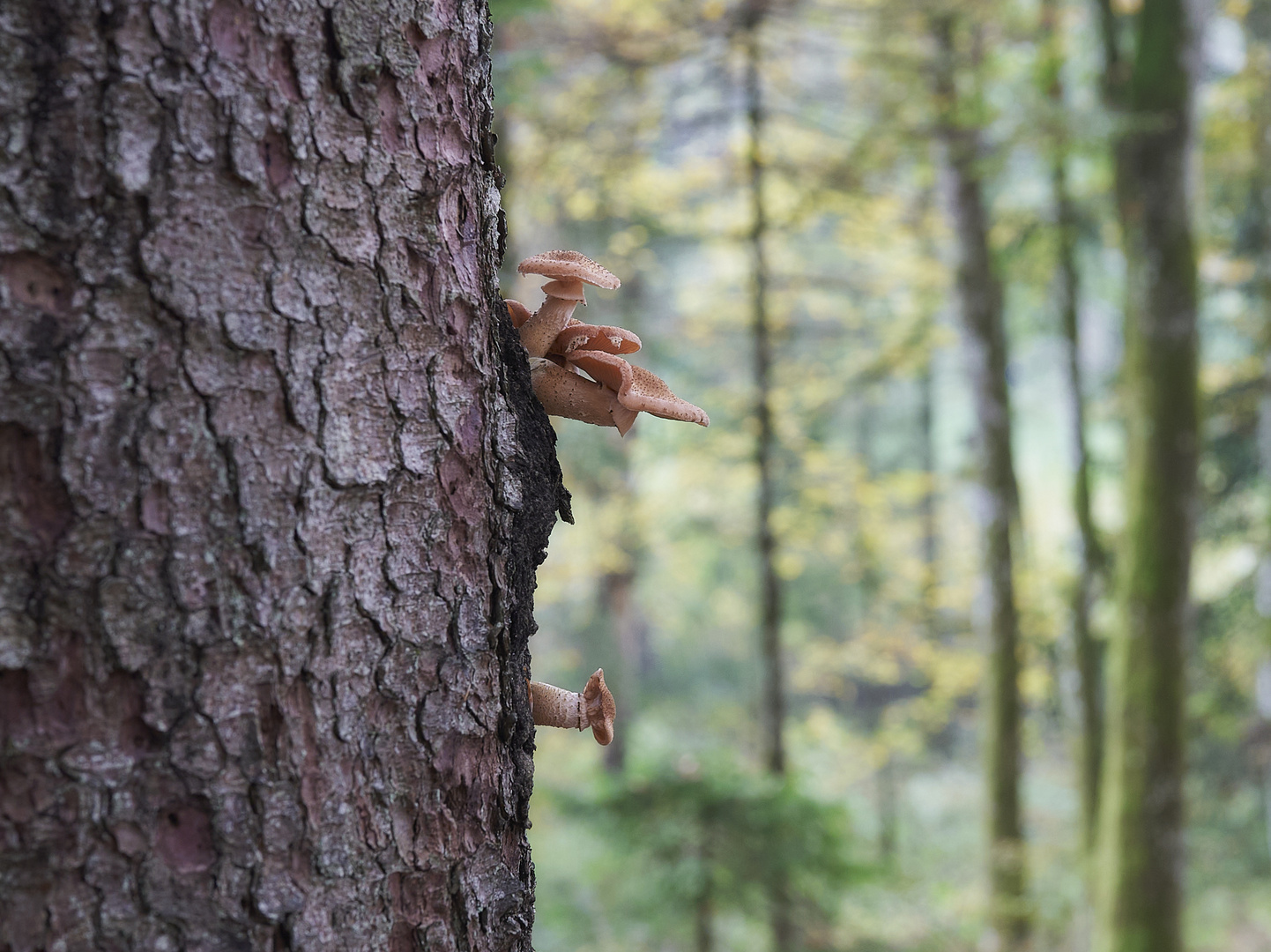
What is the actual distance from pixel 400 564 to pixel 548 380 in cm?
42

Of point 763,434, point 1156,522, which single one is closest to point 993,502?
point 763,434

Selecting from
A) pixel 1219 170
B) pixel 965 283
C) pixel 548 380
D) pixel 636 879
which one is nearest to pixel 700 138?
pixel 965 283

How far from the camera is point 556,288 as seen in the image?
4.75ft

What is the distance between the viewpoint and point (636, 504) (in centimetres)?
1062

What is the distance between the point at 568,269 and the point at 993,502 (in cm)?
844

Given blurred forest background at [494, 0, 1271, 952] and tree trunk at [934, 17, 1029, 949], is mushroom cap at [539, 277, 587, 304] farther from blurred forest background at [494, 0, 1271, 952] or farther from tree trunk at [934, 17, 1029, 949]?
tree trunk at [934, 17, 1029, 949]

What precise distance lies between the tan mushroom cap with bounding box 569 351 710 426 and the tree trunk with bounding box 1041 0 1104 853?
8.14 metres

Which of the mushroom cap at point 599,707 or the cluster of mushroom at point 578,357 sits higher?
the cluster of mushroom at point 578,357

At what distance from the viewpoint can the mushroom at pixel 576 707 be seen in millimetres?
1423

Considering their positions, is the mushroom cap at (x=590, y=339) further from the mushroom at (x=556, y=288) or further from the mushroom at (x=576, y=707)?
the mushroom at (x=576, y=707)

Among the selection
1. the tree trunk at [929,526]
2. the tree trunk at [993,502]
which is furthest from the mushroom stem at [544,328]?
the tree trunk at [929,526]

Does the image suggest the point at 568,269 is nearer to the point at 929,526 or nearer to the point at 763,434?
the point at 763,434

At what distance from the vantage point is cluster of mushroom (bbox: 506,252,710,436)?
1408 mm

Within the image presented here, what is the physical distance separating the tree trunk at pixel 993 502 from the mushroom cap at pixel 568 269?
27.3 feet
